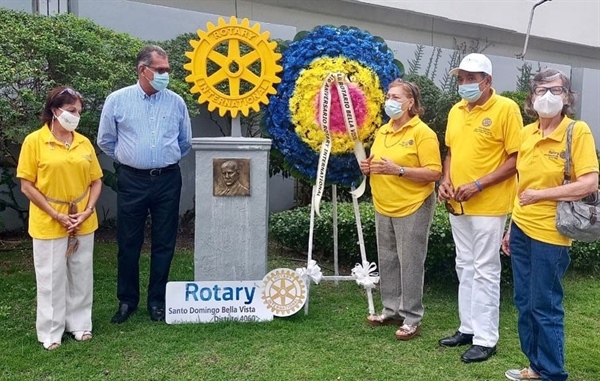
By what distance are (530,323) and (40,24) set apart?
4817 mm

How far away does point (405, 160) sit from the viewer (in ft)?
12.7

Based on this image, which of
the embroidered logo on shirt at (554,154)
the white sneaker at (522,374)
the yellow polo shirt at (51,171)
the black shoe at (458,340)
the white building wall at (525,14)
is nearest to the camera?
the embroidered logo on shirt at (554,154)

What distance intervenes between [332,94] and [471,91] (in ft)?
3.50

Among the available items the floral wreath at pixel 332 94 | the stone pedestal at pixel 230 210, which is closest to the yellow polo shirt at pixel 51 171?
the stone pedestal at pixel 230 210

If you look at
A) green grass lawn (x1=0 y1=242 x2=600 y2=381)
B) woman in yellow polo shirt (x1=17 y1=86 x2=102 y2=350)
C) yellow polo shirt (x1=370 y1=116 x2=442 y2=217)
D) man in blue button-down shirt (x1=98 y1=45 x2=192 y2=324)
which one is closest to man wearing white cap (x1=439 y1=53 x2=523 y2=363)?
yellow polo shirt (x1=370 y1=116 x2=442 y2=217)

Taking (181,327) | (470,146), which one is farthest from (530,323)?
(181,327)

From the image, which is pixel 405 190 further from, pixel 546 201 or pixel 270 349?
pixel 270 349

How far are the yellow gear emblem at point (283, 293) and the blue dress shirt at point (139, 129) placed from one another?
3.76 feet

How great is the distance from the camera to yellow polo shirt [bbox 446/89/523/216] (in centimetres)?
352

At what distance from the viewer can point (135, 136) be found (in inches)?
160

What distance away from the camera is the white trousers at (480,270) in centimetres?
361

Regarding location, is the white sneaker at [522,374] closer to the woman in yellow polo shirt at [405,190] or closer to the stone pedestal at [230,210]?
the woman in yellow polo shirt at [405,190]

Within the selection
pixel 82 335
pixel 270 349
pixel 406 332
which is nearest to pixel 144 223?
pixel 82 335

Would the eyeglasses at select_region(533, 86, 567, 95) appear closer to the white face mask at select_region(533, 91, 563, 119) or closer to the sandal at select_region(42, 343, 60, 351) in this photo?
the white face mask at select_region(533, 91, 563, 119)
